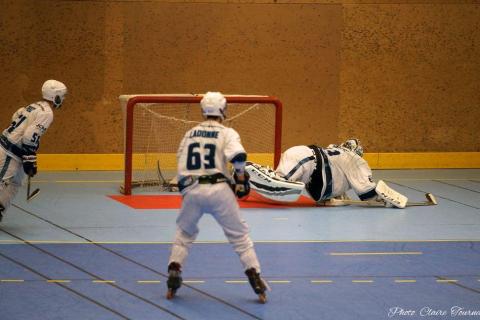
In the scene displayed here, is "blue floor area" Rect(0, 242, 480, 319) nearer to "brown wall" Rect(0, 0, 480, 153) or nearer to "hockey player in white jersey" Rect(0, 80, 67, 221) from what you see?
"hockey player in white jersey" Rect(0, 80, 67, 221)

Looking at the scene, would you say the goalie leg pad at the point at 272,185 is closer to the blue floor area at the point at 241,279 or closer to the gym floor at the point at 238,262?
the gym floor at the point at 238,262

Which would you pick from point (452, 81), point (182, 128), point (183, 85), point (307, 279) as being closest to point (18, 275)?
point (307, 279)

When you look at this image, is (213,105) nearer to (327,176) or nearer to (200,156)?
(200,156)

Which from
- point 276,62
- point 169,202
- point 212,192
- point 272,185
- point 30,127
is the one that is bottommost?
point 169,202

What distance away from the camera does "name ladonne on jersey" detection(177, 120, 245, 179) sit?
789cm

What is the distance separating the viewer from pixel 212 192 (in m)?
7.80

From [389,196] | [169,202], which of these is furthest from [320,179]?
[169,202]

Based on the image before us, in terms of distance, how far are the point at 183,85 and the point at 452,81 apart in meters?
4.50

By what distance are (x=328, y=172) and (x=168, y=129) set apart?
3043mm

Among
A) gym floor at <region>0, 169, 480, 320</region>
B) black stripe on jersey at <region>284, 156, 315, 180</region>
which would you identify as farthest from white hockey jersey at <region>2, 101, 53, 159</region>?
black stripe on jersey at <region>284, 156, 315, 180</region>

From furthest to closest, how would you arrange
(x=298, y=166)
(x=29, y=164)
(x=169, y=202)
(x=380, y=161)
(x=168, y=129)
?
1. (x=380, y=161)
2. (x=168, y=129)
3. (x=169, y=202)
4. (x=298, y=166)
5. (x=29, y=164)

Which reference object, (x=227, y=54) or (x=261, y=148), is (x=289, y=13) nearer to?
(x=227, y=54)

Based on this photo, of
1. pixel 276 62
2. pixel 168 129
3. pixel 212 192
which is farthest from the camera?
pixel 276 62

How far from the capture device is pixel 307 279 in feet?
28.2
